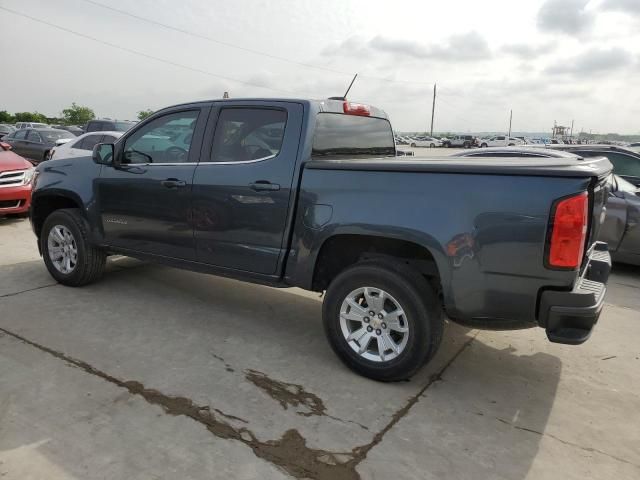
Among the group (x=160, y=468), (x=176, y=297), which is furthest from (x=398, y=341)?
(x=176, y=297)

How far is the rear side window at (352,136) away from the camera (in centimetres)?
392

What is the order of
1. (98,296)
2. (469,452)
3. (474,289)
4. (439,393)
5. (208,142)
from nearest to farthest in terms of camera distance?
(469,452)
(474,289)
(439,393)
(208,142)
(98,296)

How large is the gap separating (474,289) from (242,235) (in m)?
1.81

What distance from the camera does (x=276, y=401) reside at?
10.5 ft

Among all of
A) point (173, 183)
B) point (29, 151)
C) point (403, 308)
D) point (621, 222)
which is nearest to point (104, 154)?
point (173, 183)

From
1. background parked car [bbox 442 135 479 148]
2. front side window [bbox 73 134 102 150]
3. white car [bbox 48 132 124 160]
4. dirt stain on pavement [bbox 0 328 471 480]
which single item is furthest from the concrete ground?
background parked car [bbox 442 135 479 148]

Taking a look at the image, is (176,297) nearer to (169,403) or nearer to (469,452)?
(169,403)

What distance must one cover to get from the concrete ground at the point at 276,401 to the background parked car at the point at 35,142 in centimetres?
1239

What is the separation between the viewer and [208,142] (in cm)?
424

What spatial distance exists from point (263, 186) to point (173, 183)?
0.97 m

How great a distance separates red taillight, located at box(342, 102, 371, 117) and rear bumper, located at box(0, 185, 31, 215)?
6.41m

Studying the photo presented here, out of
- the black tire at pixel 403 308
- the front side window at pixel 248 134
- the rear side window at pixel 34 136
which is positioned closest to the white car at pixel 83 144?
the rear side window at pixel 34 136

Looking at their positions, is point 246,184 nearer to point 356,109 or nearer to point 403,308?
point 356,109

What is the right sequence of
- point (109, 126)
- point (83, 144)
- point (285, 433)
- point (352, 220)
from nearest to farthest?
1. point (285, 433)
2. point (352, 220)
3. point (83, 144)
4. point (109, 126)
